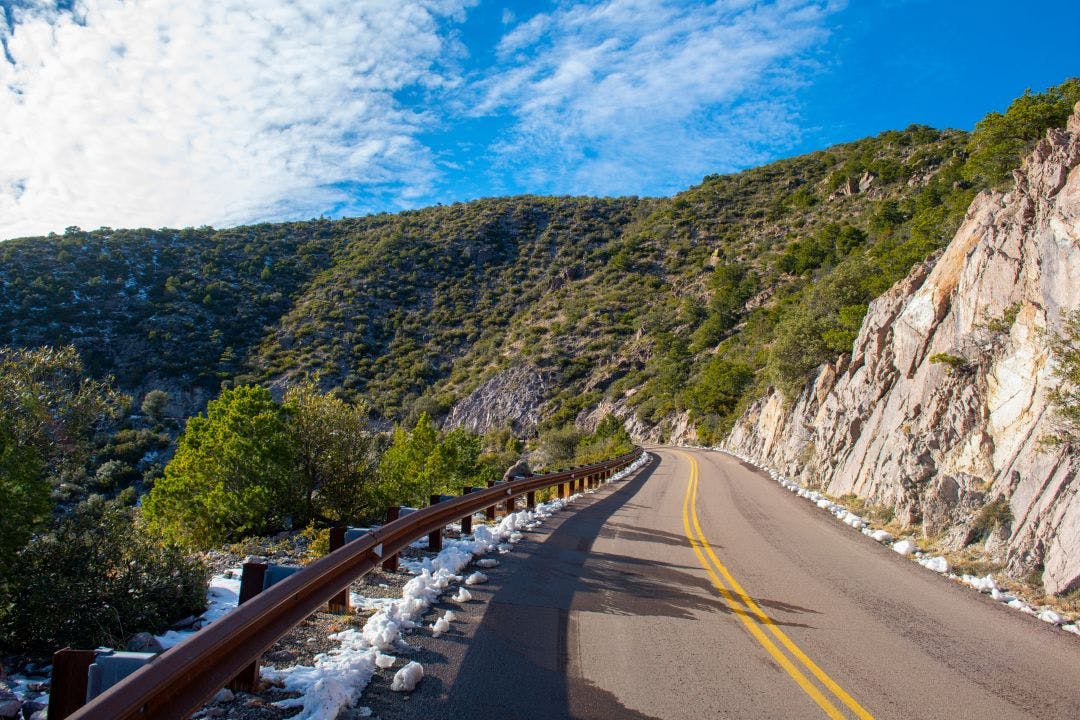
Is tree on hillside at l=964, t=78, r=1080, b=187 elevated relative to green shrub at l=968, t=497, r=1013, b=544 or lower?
elevated

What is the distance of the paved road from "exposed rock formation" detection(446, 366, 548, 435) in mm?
51101

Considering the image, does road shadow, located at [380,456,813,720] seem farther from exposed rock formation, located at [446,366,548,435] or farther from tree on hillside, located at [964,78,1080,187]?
exposed rock formation, located at [446,366,548,435]

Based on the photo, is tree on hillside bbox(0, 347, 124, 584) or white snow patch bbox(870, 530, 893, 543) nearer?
tree on hillside bbox(0, 347, 124, 584)

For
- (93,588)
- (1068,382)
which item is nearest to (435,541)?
(93,588)

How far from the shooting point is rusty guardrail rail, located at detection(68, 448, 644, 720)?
2.60m

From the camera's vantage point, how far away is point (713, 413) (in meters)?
55.0

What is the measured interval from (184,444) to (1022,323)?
22714 millimetres

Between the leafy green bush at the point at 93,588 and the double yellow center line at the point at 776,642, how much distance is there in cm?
553

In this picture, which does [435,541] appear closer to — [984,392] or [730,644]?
[730,644]

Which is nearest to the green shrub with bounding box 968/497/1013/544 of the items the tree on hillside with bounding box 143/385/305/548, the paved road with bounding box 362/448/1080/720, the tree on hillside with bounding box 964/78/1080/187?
the paved road with bounding box 362/448/1080/720

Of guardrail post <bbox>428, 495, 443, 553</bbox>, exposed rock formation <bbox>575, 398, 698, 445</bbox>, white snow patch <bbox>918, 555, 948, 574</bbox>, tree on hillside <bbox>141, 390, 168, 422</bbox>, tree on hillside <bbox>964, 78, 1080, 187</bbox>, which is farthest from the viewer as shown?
exposed rock formation <bbox>575, 398, 698, 445</bbox>

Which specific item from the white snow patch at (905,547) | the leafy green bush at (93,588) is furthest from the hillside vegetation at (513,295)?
the leafy green bush at (93,588)

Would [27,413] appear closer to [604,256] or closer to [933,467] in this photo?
[933,467]

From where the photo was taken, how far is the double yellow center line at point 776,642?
4703mm
